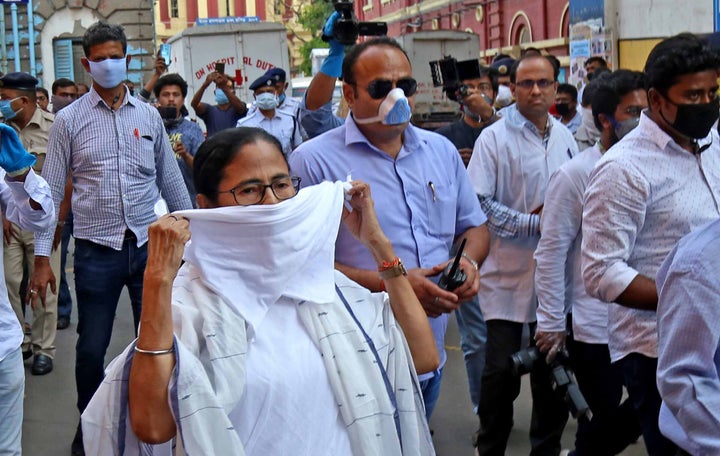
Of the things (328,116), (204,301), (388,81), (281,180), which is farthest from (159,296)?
(328,116)

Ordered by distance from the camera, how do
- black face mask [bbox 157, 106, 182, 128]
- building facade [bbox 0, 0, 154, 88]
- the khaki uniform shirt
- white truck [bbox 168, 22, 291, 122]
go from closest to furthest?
the khaki uniform shirt < black face mask [bbox 157, 106, 182, 128] < white truck [bbox 168, 22, 291, 122] < building facade [bbox 0, 0, 154, 88]

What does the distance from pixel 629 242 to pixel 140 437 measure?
1902 mm

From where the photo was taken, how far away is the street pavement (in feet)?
19.2

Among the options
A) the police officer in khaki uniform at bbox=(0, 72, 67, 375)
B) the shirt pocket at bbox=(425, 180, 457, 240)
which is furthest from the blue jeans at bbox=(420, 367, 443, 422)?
the police officer in khaki uniform at bbox=(0, 72, 67, 375)

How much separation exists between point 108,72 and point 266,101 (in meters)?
4.97

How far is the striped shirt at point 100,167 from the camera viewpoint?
5324 mm

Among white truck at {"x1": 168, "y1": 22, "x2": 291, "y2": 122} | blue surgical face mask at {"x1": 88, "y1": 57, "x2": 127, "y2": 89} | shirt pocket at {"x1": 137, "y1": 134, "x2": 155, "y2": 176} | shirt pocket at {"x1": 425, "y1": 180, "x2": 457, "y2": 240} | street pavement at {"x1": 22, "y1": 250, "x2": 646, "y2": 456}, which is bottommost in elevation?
street pavement at {"x1": 22, "y1": 250, "x2": 646, "y2": 456}

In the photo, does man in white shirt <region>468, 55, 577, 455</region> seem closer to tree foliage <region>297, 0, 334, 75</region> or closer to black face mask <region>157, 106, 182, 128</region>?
black face mask <region>157, 106, 182, 128</region>

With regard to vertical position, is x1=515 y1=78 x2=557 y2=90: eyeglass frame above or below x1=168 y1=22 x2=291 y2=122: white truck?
below

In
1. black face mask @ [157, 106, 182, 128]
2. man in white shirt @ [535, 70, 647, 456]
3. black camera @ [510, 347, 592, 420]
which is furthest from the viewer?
black face mask @ [157, 106, 182, 128]

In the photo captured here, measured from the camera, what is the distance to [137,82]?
28016 millimetres

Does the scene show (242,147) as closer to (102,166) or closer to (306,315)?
(306,315)

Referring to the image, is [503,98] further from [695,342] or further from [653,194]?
[695,342]

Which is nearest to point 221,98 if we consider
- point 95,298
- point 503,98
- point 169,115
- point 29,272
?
point 169,115
